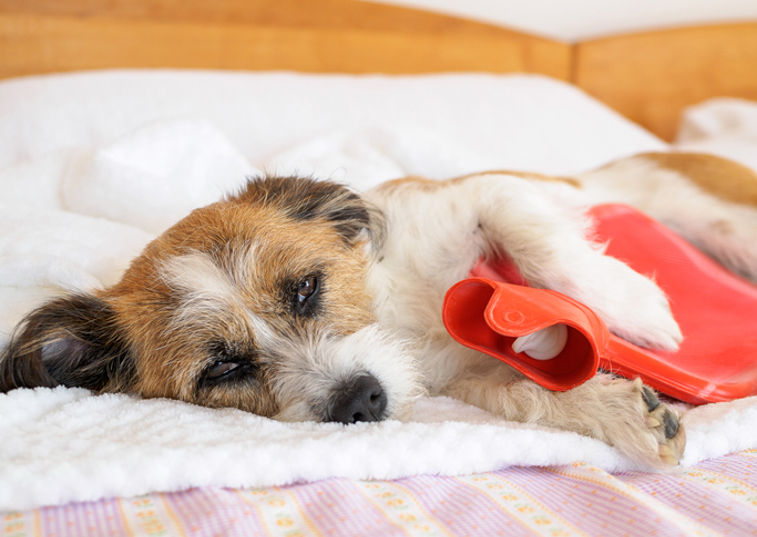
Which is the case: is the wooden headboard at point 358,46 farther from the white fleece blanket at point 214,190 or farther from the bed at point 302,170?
the white fleece blanket at point 214,190

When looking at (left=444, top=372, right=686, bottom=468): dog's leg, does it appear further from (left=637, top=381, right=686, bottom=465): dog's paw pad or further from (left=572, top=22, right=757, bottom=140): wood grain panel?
(left=572, top=22, right=757, bottom=140): wood grain panel

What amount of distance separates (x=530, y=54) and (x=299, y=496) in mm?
4831

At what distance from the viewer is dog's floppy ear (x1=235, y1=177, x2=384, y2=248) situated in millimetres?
1748

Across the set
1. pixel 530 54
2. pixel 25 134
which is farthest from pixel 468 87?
pixel 25 134

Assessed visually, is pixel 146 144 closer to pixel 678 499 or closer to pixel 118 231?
pixel 118 231

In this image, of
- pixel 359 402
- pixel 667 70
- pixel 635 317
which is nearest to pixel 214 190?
pixel 359 402

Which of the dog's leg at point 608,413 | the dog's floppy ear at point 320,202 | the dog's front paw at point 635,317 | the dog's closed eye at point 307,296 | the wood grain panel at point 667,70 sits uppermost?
the wood grain panel at point 667,70

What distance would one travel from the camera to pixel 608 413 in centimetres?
130

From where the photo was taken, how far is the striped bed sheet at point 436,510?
94 centimetres

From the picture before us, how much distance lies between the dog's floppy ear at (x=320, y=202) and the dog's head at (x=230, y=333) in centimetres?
10

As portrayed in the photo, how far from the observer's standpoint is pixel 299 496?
1062mm

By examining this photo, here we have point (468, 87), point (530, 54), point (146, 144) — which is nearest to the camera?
point (146, 144)

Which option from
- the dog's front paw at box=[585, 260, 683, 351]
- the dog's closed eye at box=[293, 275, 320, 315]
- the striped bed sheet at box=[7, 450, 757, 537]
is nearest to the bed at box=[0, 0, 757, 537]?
the striped bed sheet at box=[7, 450, 757, 537]

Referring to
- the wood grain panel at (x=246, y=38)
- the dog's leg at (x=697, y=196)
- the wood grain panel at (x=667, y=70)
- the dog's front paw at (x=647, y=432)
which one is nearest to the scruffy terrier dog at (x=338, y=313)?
the dog's front paw at (x=647, y=432)
